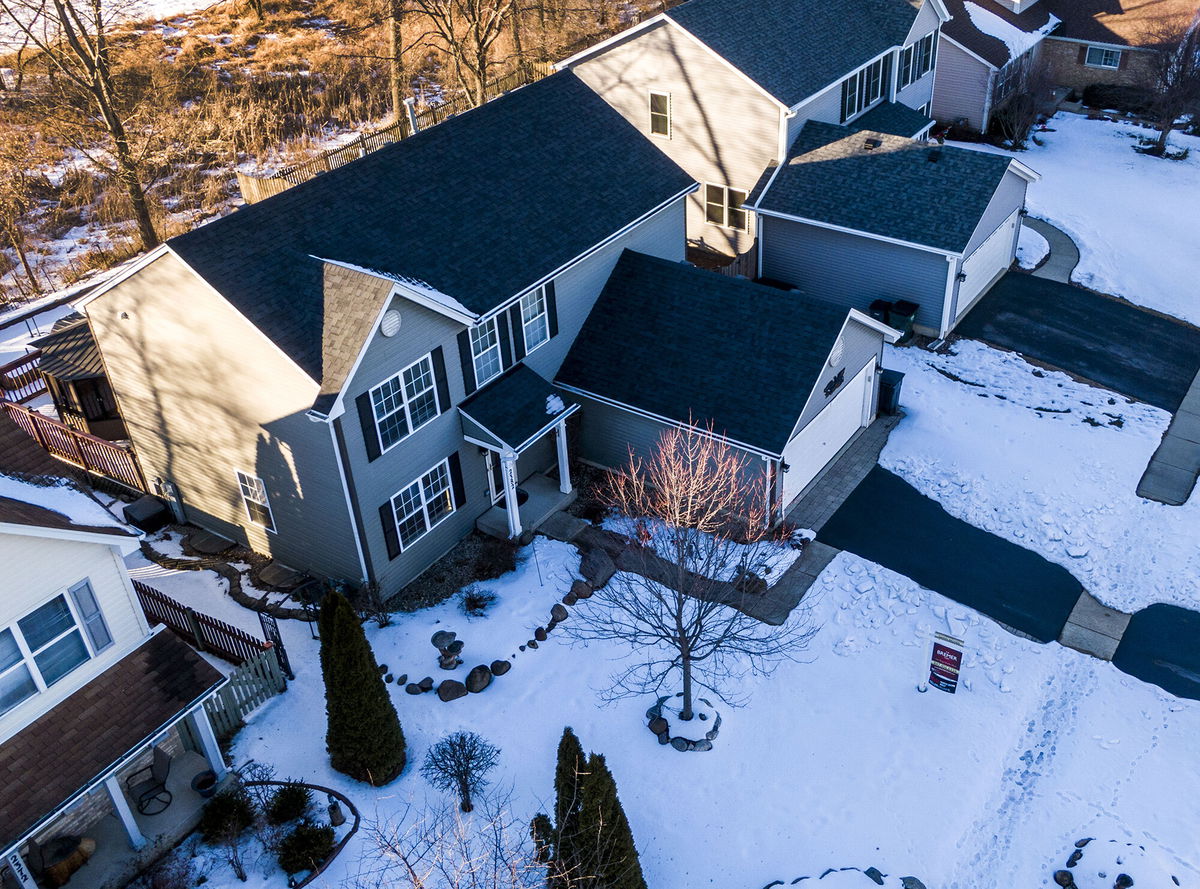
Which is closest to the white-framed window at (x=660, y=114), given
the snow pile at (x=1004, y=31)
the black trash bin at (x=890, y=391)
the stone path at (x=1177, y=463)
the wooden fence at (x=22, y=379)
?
the black trash bin at (x=890, y=391)

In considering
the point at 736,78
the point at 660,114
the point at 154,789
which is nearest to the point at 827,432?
the point at 736,78

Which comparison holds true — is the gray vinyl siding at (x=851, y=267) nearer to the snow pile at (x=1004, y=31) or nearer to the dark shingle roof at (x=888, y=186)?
the dark shingle roof at (x=888, y=186)

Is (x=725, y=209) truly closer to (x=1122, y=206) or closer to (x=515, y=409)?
(x=515, y=409)

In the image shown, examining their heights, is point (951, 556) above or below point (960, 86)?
below

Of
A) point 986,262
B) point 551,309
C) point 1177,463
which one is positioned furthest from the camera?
point 986,262

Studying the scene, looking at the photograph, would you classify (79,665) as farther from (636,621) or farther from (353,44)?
(353,44)

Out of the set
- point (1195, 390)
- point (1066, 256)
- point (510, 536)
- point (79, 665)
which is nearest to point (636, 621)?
point (510, 536)

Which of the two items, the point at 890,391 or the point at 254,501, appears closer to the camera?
the point at 254,501

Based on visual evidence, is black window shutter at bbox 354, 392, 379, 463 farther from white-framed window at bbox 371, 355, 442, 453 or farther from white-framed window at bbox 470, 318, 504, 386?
white-framed window at bbox 470, 318, 504, 386
